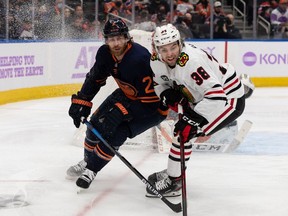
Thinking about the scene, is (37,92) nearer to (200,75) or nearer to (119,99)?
(119,99)

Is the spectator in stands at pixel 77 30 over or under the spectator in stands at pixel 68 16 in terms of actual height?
under

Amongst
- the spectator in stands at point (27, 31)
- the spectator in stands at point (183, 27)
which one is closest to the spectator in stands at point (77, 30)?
the spectator in stands at point (27, 31)

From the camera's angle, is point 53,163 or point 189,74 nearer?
point 189,74

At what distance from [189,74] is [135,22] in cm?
765

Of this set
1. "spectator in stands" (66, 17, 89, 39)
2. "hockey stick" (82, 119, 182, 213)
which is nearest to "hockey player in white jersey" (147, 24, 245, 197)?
"hockey stick" (82, 119, 182, 213)

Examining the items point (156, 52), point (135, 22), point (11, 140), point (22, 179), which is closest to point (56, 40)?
point (135, 22)

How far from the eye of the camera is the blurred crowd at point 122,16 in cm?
959

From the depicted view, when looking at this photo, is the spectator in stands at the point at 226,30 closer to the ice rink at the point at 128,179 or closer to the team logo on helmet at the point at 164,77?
the ice rink at the point at 128,179

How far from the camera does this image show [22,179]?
4.44m

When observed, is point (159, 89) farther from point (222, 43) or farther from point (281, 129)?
point (222, 43)

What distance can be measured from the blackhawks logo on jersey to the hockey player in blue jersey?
0.38 meters

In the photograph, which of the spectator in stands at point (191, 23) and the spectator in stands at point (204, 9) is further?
the spectator in stands at point (204, 9)

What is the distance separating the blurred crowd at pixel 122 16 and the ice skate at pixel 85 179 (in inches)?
215

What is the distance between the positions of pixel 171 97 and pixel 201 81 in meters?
0.27
